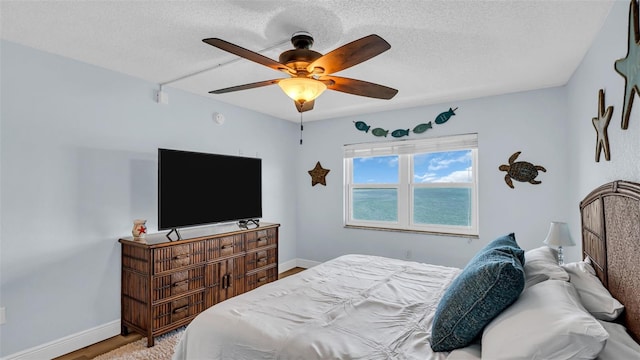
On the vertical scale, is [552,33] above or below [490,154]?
above

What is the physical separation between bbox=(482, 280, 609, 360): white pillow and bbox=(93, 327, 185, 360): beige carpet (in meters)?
2.42

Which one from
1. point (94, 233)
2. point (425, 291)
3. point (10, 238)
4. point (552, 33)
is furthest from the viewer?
point (94, 233)

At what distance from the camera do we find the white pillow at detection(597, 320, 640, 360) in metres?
1.08

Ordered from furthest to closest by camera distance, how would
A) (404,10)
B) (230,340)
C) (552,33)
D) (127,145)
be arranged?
(127,145)
(552,33)
(404,10)
(230,340)

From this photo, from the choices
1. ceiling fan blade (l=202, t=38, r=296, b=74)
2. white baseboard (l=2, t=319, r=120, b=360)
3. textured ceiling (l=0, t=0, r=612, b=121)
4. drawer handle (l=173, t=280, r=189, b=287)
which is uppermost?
textured ceiling (l=0, t=0, r=612, b=121)

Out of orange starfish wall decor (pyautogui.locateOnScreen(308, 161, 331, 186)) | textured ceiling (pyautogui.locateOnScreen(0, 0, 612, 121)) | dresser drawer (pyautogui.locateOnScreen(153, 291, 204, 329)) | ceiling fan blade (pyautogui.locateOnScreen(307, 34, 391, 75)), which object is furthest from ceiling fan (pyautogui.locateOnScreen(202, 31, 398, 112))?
orange starfish wall decor (pyautogui.locateOnScreen(308, 161, 331, 186))

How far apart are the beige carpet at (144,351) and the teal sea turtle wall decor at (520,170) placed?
12.5ft

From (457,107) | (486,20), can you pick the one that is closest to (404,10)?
(486,20)

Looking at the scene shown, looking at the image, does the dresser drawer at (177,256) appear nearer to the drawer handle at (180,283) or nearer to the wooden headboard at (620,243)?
the drawer handle at (180,283)

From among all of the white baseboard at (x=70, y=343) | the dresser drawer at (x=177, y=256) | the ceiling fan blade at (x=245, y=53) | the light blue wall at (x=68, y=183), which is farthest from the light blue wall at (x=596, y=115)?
the white baseboard at (x=70, y=343)

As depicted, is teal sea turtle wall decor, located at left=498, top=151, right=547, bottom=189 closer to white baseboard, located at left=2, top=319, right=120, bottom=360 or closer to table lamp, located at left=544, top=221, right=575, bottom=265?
table lamp, located at left=544, top=221, right=575, bottom=265

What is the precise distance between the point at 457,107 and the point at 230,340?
11.8 ft

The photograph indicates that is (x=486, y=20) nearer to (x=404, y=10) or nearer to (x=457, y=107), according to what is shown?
(x=404, y=10)

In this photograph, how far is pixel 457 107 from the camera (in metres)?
3.91
